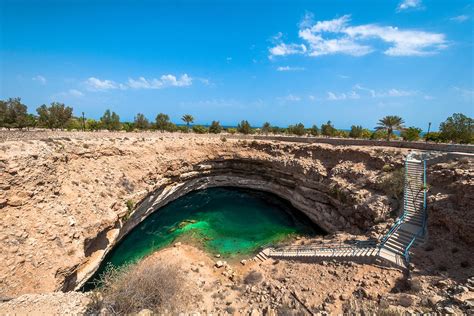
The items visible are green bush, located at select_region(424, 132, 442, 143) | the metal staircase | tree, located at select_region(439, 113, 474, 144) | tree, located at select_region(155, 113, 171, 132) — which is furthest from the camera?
tree, located at select_region(155, 113, 171, 132)

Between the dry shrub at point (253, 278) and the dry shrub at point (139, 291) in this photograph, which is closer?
the dry shrub at point (139, 291)

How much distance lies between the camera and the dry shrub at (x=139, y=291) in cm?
925

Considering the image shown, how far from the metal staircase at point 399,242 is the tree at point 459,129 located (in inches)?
609

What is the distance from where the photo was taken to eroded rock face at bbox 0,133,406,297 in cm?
1282

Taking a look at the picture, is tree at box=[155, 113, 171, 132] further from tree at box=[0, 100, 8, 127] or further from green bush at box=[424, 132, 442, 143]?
green bush at box=[424, 132, 442, 143]

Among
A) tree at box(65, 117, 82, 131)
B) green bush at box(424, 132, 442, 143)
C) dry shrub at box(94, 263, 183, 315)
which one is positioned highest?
tree at box(65, 117, 82, 131)

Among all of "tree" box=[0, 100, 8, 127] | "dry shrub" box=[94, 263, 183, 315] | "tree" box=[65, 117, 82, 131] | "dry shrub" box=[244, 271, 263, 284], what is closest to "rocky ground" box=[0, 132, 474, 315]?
"dry shrub" box=[244, 271, 263, 284]

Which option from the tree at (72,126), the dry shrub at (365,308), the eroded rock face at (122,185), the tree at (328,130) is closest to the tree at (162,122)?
the tree at (72,126)

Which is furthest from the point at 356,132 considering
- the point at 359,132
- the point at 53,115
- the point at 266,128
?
the point at 53,115

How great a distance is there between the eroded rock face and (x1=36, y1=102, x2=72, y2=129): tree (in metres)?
20.4

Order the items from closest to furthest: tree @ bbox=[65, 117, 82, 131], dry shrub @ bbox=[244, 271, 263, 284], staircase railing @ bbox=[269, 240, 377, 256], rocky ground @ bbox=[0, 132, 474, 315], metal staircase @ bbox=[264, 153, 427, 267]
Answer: rocky ground @ bbox=[0, 132, 474, 315] → metal staircase @ bbox=[264, 153, 427, 267] → dry shrub @ bbox=[244, 271, 263, 284] → staircase railing @ bbox=[269, 240, 377, 256] → tree @ bbox=[65, 117, 82, 131]

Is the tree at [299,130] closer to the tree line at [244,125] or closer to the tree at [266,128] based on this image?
the tree line at [244,125]

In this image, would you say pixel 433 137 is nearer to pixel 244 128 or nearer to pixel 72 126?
pixel 244 128

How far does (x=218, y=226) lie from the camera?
25.4 metres
